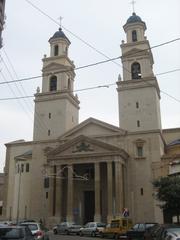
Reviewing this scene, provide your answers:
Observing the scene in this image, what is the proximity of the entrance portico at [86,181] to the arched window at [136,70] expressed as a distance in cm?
1143

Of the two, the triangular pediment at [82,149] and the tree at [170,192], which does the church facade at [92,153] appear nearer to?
the triangular pediment at [82,149]

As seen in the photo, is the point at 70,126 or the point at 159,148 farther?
the point at 70,126

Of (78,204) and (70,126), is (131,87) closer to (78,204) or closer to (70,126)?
(70,126)

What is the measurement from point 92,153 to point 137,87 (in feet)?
36.6

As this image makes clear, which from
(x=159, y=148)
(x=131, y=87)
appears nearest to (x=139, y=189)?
(x=159, y=148)

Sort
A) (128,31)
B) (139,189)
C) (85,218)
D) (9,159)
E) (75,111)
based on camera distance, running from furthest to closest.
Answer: (9,159), (75,111), (128,31), (85,218), (139,189)

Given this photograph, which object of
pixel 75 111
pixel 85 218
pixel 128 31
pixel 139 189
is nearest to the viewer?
pixel 139 189

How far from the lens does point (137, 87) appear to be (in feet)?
153

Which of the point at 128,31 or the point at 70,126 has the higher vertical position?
the point at 128,31

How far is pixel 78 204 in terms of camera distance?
4566 centimetres

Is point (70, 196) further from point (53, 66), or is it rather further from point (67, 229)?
point (53, 66)

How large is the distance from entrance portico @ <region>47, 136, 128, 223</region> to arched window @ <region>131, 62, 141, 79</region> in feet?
37.5

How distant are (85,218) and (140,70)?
2115 cm

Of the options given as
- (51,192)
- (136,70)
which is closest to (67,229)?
(51,192)
